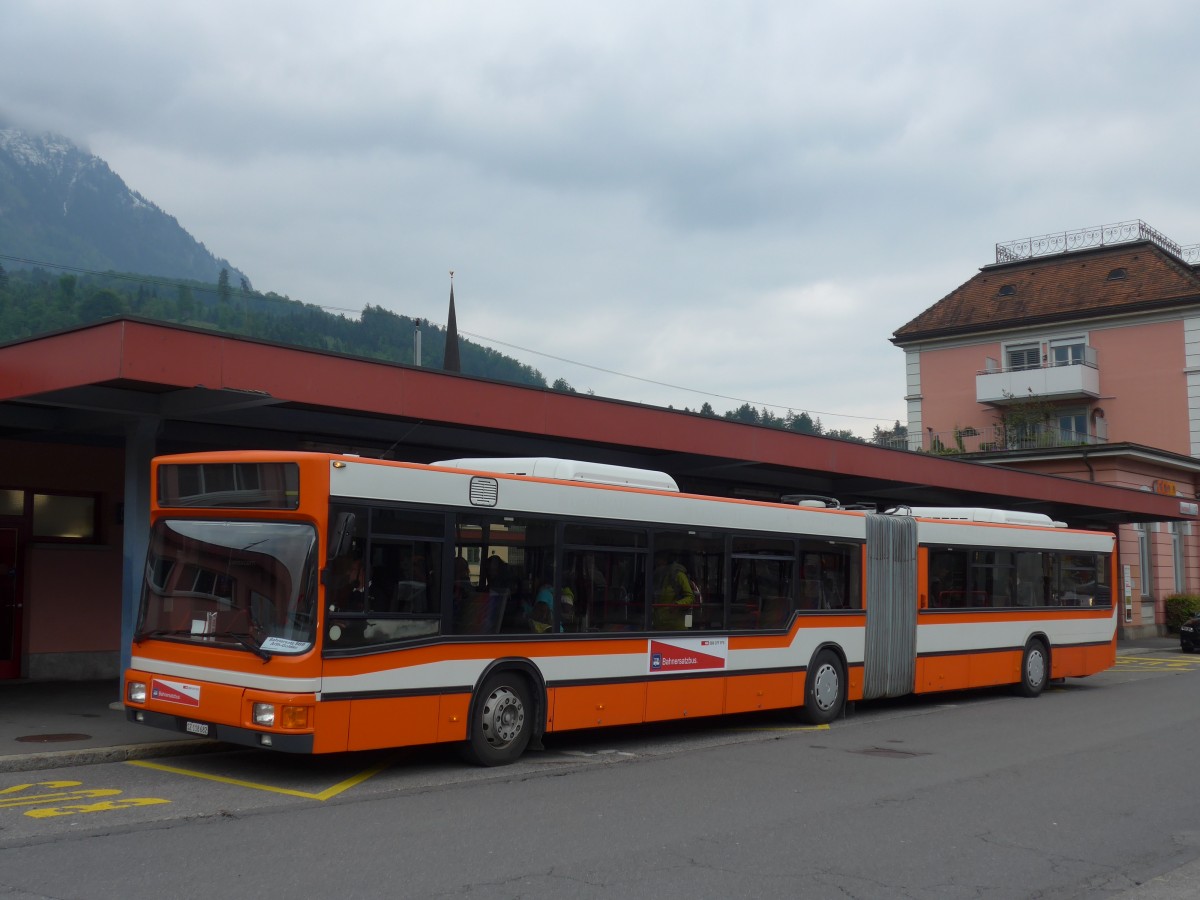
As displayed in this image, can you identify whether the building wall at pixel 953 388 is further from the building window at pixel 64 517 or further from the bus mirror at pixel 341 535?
the bus mirror at pixel 341 535

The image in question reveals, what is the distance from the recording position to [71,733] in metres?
11.9

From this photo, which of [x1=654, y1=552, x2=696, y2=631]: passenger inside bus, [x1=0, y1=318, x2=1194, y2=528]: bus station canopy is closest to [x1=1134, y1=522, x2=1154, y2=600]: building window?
[x1=0, y1=318, x2=1194, y2=528]: bus station canopy

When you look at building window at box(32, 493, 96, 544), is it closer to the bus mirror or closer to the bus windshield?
the bus windshield

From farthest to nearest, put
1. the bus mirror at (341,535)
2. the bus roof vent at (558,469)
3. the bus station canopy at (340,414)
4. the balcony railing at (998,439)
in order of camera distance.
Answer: the balcony railing at (998,439) → the bus station canopy at (340,414) → the bus roof vent at (558,469) → the bus mirror at (341,535)

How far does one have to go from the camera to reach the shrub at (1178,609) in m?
39.3

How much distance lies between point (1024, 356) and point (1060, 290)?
3.31m

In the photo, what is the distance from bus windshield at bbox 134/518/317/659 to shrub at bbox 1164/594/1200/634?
121ft

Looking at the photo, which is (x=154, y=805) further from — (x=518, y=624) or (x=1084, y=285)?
(x=1084, y=285)

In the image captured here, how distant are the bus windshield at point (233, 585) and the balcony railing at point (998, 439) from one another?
36.9m

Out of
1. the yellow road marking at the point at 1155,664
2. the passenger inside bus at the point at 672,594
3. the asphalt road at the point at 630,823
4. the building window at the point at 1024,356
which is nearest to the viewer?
the asphalt road at the point at 630,823

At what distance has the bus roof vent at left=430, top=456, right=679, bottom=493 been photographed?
1174cm

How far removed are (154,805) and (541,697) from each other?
3816 millimetres

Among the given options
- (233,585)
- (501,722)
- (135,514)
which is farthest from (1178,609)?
(233,585)

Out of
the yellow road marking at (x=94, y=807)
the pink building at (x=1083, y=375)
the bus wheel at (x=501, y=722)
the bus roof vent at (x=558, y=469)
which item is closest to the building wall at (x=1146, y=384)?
the pink building at (x=1083, y=375)
